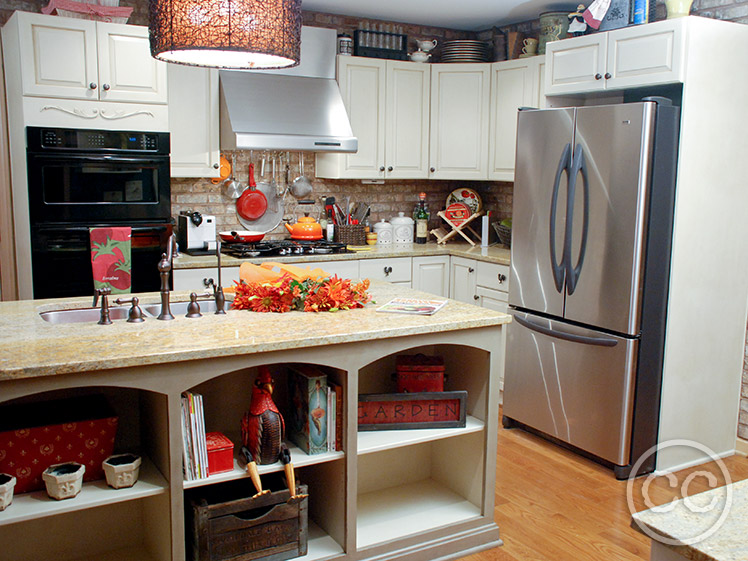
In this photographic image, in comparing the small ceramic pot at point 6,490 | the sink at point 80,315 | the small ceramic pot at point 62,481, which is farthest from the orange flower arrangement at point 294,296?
the small ceramic pot at point 6,490

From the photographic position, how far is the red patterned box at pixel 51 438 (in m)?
2.14

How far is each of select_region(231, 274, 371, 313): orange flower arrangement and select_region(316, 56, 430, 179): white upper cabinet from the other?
2281 mm

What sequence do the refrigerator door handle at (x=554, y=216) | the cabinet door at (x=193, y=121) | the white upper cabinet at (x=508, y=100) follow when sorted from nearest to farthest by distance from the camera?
the refrigerator door handle at (x=554, y=216), the cabinet door at (x=193, y=121), the white upper cabinet at (x=508, y=100)

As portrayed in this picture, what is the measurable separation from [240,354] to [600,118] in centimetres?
208

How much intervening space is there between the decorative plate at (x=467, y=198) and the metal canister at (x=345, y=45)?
1.33 metres

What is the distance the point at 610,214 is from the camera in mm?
3326

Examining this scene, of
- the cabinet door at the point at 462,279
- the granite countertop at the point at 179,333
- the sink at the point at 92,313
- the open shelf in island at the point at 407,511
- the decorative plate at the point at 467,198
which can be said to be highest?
the decorative plate at the point at 467,198

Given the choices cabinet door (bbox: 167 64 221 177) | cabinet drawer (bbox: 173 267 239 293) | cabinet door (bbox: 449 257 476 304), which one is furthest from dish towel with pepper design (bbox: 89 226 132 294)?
cabinet door (bbox: 449 257 476 304)

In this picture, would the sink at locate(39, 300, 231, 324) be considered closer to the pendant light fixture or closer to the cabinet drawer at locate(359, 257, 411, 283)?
the pendant light fixture

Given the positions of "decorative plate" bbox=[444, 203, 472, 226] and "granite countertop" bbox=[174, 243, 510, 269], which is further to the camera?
"decorative plate" bbox=[444, 203, 472, 226]

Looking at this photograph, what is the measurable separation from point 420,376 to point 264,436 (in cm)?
73

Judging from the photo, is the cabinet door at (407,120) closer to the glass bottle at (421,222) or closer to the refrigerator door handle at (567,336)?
the glass bottle at (421,222)

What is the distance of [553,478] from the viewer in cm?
344

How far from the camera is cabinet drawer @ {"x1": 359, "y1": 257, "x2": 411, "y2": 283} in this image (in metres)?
4.66
